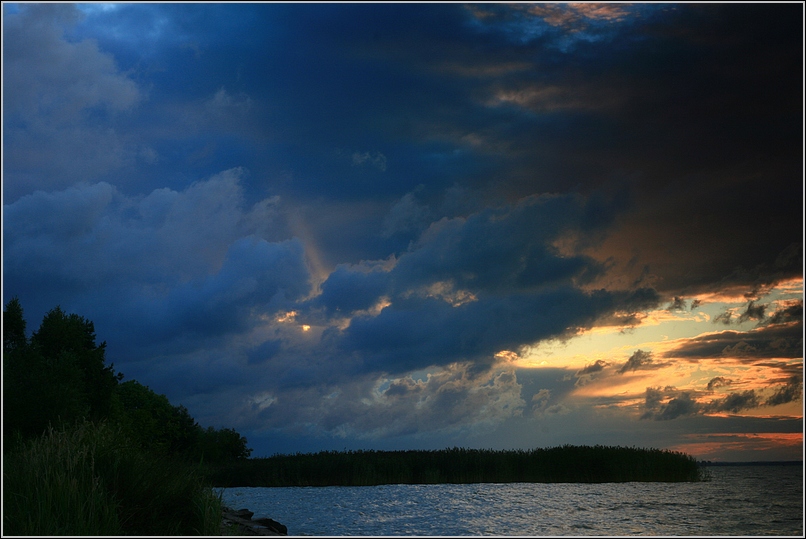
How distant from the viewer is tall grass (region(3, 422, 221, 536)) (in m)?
14.6

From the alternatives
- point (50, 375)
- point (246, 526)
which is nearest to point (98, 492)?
point (246, 526)

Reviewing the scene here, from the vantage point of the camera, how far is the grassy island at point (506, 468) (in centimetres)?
4175

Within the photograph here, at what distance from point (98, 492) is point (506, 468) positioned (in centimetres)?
3109

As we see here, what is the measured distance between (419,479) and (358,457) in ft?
17.5

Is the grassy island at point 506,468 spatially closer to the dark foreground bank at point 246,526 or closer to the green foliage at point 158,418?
the dark foreground bank at point 246,526

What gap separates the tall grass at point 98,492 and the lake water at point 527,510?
503cm

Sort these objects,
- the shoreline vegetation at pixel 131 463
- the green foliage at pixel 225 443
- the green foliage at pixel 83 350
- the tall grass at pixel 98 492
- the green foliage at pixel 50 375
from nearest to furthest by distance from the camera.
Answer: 1. the tall grass at pixel 98 492
2. the shoreline vegetation at pixel 131 463
3. the green foliage at pixel 50 375
4. the green foliage at pixel 83 350
5. the green foliage at pixel 225 443

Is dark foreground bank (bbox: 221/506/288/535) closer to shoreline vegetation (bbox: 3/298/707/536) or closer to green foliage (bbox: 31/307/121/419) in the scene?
shoreline vegetation (bbox: 3/298/707/536)

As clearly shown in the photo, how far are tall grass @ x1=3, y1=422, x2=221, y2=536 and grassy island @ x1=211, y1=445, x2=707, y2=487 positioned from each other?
24.7m

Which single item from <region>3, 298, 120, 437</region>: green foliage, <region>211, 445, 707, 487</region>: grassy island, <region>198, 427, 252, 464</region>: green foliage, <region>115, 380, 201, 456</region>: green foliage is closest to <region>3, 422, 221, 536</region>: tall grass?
<region>3, 298, 120, 437</region>: green foliage

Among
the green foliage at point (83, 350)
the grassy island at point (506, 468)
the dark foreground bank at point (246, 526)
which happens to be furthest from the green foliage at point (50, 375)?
the grassy island at point (506, 468)

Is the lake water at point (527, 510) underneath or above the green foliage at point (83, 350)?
underneath

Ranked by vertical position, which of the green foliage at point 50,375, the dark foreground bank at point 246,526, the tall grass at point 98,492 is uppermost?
the green foliage at point 50,375

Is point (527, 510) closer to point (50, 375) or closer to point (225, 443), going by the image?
point (50, 375)
